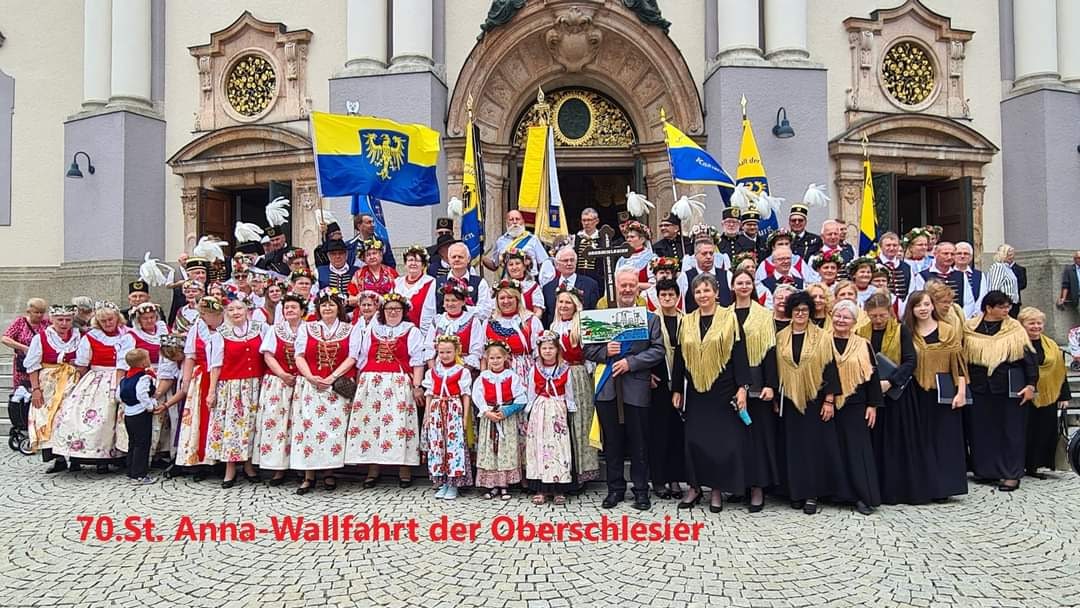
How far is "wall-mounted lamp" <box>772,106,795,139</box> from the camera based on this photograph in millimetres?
11320

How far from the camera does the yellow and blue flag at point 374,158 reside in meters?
7.78

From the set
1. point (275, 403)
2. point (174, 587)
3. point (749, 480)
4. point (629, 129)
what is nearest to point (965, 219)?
point (629, 129)

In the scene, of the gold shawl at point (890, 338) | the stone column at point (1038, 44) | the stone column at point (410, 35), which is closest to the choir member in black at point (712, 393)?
the gold shawl at point (890, 338)

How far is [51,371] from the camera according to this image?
7.31 metres

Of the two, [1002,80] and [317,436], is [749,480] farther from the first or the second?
[1002,80]

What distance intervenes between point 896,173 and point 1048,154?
2.35m

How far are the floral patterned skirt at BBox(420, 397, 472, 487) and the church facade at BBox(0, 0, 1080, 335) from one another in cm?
591

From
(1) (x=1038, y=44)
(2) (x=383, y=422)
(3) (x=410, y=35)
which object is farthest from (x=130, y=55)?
(1) (x=1038, y=44)

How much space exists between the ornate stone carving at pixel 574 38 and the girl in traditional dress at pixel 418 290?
636 cm

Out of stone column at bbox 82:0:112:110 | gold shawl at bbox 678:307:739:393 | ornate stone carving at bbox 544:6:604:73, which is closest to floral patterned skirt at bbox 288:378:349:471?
gold shawl at bbox 678:307:739:393

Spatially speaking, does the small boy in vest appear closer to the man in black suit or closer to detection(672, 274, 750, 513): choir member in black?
the man in black suit

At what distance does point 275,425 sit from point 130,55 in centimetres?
996

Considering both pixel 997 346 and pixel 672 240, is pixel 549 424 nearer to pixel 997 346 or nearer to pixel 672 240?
pixel 672 240

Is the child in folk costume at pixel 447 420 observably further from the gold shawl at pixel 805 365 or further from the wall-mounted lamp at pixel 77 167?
the wall-mounted lamp at pixel 77 167
